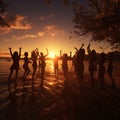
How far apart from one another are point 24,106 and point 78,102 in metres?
2.42

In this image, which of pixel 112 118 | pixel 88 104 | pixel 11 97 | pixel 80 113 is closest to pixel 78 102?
pixel 88 104

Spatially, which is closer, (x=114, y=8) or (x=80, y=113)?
(x=80, y=113)

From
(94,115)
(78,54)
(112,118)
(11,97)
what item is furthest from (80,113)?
(78,54)

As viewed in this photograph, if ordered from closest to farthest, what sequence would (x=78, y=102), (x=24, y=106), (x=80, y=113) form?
(x=80, y=113) → (x=24, y=106) → (x=78, y=102)

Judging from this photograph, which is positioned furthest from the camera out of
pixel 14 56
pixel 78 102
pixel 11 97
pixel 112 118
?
pixel 14 56

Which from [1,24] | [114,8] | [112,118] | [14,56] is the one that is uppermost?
[114,8]

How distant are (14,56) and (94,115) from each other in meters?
8.36

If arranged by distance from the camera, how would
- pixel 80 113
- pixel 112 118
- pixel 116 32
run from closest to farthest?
pixel 112 118
pixel 80 113
pixel 116 32

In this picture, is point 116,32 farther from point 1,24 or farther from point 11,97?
point 11,97

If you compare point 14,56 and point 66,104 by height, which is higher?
point 14,56

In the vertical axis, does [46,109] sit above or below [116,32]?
below

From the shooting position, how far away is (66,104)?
8875 mm

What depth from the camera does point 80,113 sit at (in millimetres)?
7609

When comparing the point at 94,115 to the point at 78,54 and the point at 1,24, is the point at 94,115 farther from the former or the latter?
→ the point at 1,24
